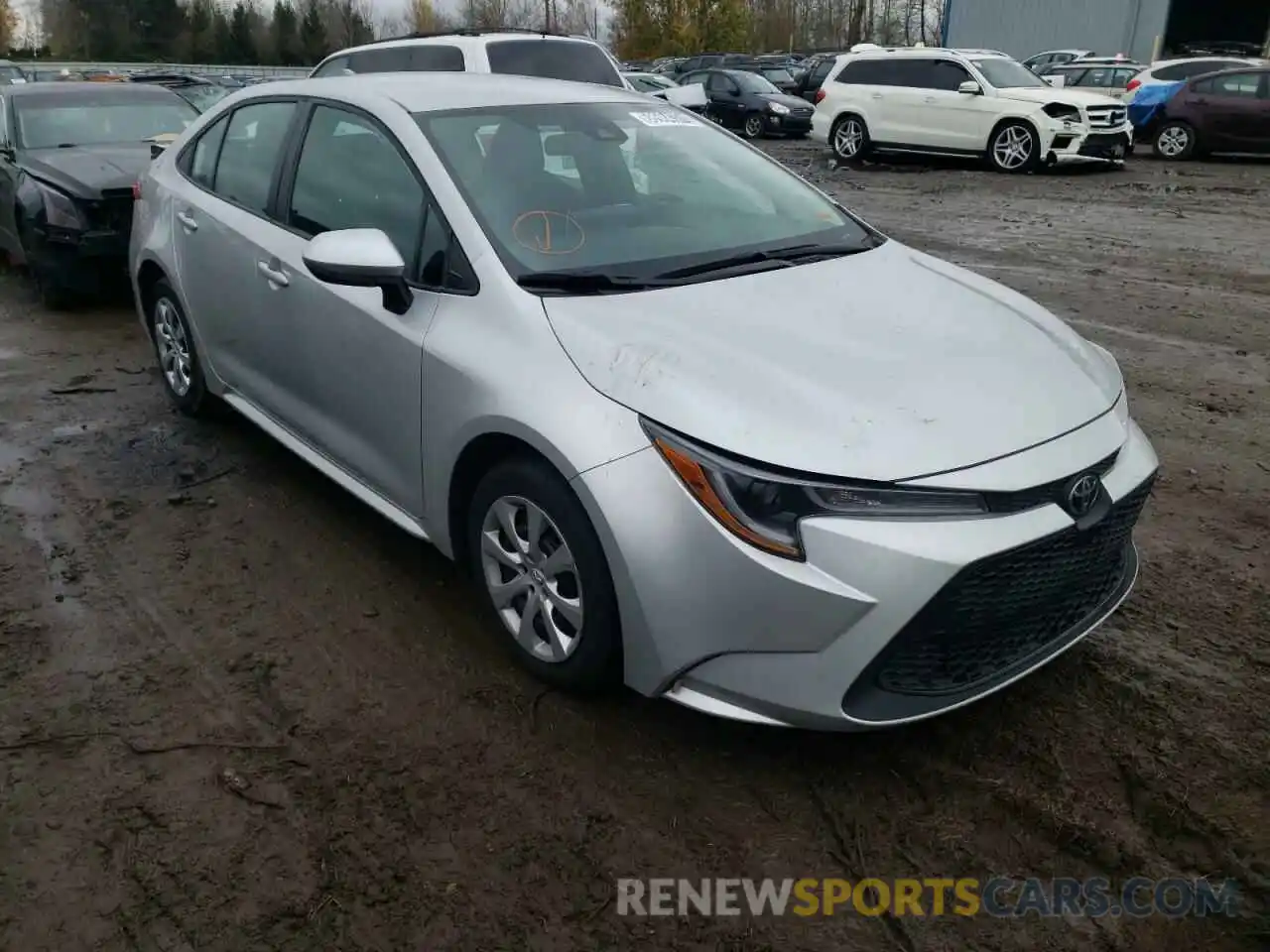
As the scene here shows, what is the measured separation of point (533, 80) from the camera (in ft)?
13.7

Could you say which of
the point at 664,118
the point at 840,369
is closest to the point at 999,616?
the point at 840,369

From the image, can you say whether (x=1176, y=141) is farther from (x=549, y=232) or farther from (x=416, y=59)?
(x=549, y=232)

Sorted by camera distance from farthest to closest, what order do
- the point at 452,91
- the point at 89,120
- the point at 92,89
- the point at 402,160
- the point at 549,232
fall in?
the point at 92,89 < the point at 89,120 < the point at 452,91 < the point at 402,160 < the point at 549,232

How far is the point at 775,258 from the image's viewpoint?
3475mm

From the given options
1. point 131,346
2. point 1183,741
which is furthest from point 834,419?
point 131,346

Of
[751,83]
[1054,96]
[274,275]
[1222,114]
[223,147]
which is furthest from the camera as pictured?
Result: [751,83]

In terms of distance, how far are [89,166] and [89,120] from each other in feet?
4.22

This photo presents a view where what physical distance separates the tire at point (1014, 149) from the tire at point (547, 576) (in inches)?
576

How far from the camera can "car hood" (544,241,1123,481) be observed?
2.48m

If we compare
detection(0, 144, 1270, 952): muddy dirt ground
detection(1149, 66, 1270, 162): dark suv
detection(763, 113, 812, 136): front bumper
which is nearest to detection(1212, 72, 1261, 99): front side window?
detection(1149, 66, 1270, 162): dark suv

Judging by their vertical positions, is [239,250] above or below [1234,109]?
below

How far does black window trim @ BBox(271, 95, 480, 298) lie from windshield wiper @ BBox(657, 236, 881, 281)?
0.61 metres

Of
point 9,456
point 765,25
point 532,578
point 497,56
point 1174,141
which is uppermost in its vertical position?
point 765,25

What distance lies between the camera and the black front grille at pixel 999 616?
2.43m
